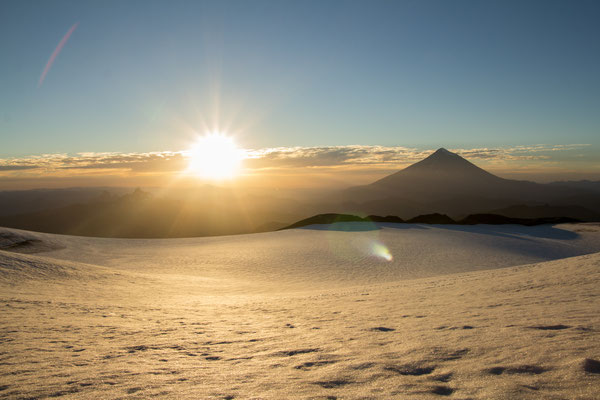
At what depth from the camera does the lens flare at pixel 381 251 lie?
54.7ft

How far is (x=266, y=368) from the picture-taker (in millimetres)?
3293

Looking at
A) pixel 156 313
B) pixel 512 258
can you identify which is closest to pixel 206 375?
pixel 156 313

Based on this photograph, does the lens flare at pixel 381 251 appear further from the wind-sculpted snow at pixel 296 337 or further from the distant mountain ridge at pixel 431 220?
the distant mountain ridge at pixel 431 220

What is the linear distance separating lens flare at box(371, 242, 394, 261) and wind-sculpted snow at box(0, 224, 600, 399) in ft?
19.4

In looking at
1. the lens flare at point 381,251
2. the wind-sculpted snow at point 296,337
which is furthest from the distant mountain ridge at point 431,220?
the wind-sculpted snow at point 296,337

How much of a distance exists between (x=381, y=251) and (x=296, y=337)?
45.7 ft

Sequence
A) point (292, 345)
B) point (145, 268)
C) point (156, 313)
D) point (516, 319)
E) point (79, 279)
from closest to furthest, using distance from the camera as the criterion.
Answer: point (292, 345) → point (516, 319) → point (156, 313) → point (79, 279) → point (145, 268)

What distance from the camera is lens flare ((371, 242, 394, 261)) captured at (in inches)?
657

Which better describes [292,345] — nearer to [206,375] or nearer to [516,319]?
[206,375]

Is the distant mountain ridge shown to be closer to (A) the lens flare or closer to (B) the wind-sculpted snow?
(A) the lens flare

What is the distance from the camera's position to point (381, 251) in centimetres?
1775

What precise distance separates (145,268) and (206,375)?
12992mm

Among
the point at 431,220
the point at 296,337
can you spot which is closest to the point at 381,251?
the point at 296,337

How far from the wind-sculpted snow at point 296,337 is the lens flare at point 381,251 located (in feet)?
19.4
